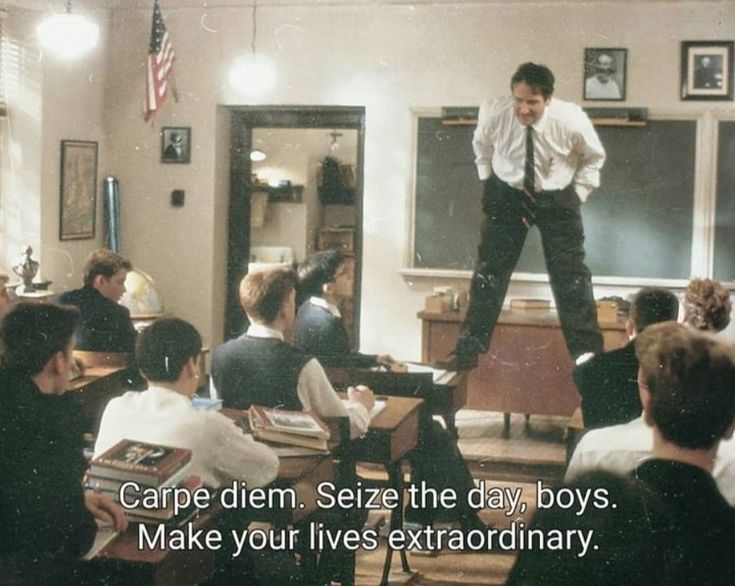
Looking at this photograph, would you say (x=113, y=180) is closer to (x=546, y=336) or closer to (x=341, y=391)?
(x=546, y=336)

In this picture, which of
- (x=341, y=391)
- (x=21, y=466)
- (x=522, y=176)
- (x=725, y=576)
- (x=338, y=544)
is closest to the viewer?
(x=725, y=576)

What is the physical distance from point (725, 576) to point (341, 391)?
2.85m

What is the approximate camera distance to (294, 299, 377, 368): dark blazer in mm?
4555

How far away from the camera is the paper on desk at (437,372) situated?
448cm

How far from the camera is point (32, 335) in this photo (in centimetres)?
241

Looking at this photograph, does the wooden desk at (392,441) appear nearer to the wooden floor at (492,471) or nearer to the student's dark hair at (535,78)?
the wooden floor at (492,471)

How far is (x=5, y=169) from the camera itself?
6734mm

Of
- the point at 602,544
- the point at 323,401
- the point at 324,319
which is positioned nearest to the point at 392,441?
the point at 323,401

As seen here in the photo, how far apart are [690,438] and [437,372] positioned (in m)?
2.88

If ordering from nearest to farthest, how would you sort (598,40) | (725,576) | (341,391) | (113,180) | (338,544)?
(725,576)
(338,544)
(341,391)
(598,40)
(113,180)

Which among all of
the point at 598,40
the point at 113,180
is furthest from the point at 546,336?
the point at 113,180

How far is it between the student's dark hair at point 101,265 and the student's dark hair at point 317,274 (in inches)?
31.4

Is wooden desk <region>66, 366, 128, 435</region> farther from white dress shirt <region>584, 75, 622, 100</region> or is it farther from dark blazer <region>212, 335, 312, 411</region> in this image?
white dress shirt <region>584, 75, 622, 100</region>

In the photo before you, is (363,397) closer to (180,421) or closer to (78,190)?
(180,421)
